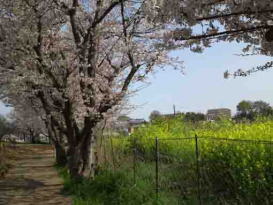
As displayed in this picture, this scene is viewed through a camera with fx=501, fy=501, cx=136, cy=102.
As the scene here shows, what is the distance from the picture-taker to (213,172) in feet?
30.6

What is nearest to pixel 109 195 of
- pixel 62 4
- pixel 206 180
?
pixel 206 180

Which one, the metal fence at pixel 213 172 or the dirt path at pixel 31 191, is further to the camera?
the dirt path at pixel 31 191

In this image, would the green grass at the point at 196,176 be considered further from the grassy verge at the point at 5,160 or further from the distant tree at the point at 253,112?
the grassy verge at the point at 5,160

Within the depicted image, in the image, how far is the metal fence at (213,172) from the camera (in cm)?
745

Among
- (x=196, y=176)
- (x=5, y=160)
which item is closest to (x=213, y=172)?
(x=196, y=176)

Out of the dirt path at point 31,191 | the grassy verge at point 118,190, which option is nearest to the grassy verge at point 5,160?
the dirt path at point 31,191

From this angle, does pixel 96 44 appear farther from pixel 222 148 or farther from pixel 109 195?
pixel 222 148

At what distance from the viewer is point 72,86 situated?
17.2 m

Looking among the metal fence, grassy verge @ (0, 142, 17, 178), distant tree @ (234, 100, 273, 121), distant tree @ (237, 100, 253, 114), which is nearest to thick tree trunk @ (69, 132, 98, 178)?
the metal fence

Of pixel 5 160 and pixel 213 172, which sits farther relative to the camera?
pixel 5 160

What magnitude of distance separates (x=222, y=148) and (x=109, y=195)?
4841 mm

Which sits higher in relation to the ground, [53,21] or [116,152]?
[53,21]

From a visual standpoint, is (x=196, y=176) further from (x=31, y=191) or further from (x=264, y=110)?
(x=264, y=110)

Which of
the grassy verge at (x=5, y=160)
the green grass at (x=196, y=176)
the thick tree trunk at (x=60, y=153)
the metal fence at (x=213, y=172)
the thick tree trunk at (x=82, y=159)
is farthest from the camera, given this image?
the thick tree trunk at (x=60, y=153)
